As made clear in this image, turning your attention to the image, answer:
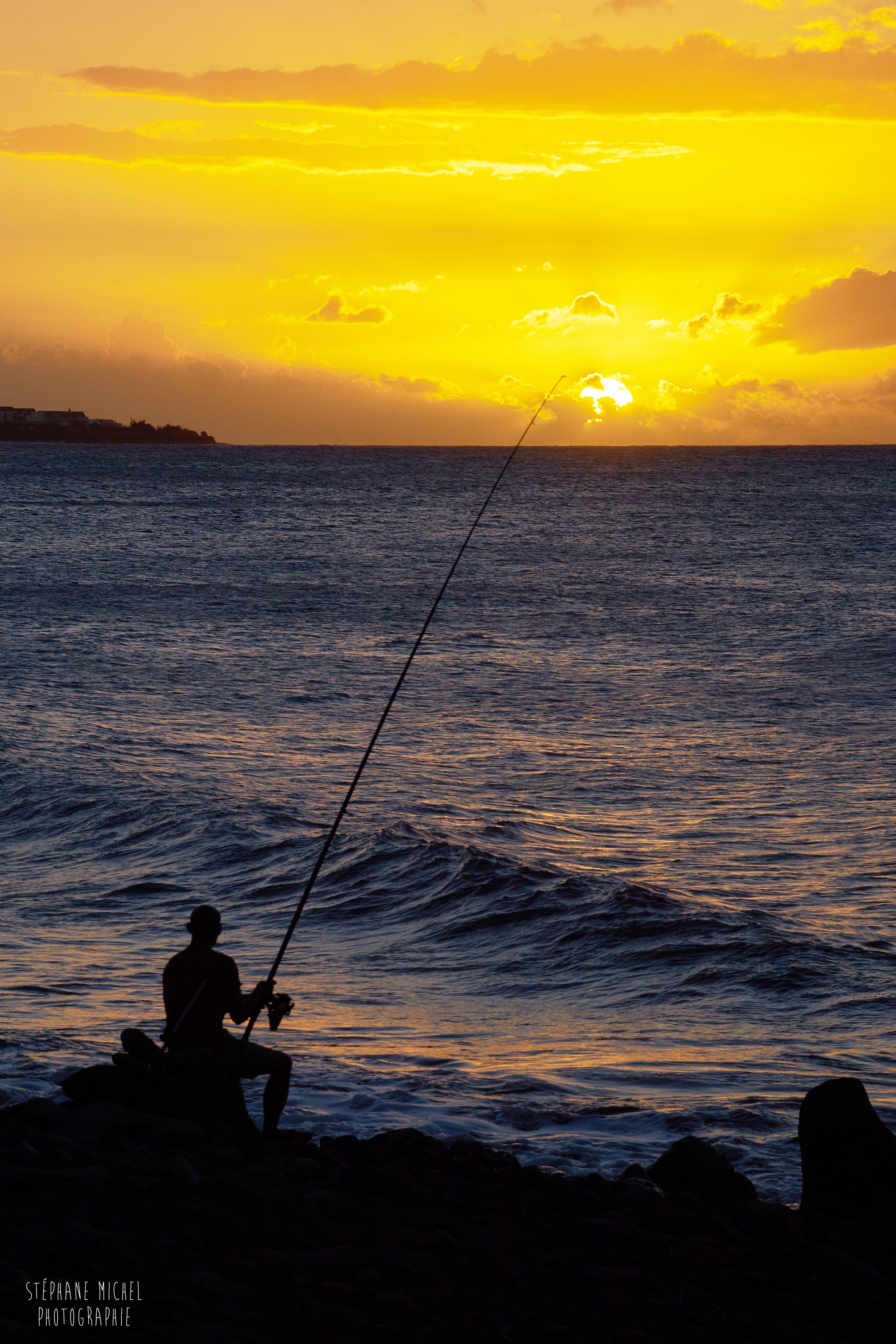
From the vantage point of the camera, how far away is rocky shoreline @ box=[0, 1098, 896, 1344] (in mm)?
3424

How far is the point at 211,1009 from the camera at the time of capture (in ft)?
16.0

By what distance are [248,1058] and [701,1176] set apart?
1774 mm

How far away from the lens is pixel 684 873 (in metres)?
10.6

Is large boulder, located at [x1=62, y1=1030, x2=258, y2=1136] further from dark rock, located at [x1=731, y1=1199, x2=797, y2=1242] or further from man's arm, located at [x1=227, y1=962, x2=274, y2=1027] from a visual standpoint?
dark rock, located at [x1=731, y1=1199, x2=797, y2=1242]

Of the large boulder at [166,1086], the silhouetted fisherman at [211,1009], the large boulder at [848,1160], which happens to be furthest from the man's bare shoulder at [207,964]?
the large boulder at [848,1160]

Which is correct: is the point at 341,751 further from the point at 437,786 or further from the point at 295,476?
the point at 295,476

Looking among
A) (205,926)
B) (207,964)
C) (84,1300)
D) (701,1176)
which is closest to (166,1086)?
(207,964)

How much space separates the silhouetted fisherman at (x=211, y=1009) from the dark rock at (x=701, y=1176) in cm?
149

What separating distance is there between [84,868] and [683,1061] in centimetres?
602

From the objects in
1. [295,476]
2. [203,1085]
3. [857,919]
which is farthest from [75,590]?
[295,476]

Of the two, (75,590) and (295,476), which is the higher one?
(295,476)

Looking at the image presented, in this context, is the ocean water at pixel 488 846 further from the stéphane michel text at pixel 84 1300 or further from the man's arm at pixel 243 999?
the stéphane michel text at pixel 84 1300

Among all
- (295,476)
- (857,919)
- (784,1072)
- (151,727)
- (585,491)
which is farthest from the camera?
(295,476)

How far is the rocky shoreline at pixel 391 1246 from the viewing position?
3.42 m
